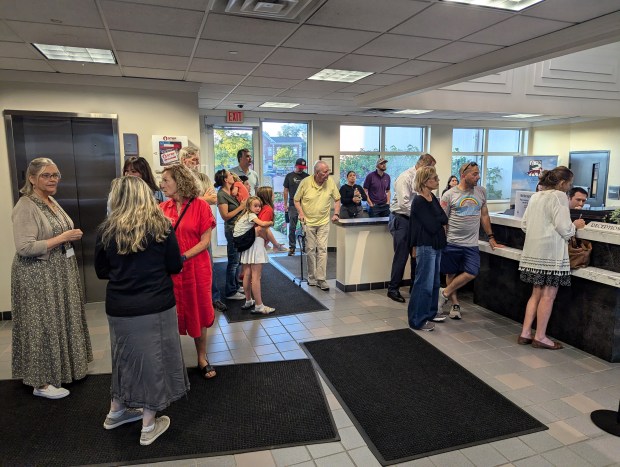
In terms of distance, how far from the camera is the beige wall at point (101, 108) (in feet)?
15.4

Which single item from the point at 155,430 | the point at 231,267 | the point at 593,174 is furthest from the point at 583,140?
the point at 155,430

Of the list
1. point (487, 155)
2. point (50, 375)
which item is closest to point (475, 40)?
point (50, 375)

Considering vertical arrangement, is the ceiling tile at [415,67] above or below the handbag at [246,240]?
above

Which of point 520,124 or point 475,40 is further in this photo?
point 520,124

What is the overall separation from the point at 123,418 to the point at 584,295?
149 inches

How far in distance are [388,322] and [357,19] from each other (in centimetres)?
294

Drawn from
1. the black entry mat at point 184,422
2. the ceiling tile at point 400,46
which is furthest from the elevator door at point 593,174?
the black entry mat at point 184,422

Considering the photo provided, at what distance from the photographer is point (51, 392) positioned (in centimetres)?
304

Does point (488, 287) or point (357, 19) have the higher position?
point (357, 19)

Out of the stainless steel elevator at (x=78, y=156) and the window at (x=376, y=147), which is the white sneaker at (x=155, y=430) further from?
the window at (x=376, y=147)

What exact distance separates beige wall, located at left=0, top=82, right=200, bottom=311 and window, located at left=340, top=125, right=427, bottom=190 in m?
4.50

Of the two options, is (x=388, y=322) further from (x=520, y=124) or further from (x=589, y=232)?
(x=520, y=124)

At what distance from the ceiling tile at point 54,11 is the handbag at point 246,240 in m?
2.21

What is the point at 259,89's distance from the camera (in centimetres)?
584
